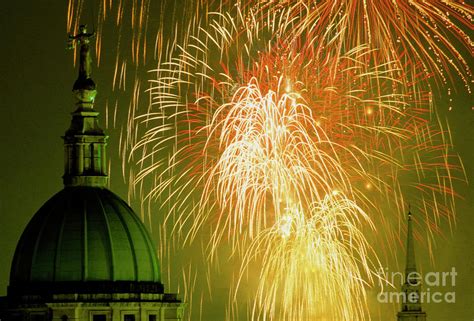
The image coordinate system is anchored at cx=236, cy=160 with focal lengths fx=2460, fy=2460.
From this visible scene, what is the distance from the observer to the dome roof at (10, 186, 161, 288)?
155750mm

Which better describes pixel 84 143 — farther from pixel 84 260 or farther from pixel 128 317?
pixel 128 317

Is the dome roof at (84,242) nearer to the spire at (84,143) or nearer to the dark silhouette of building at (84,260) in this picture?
the dark silhouette of building at (84,260)

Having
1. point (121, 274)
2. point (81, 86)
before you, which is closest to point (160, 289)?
point (121, 274)

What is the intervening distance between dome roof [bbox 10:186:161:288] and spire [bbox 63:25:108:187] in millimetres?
808

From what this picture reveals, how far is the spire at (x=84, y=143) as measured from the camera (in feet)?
518

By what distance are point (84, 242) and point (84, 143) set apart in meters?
7.03

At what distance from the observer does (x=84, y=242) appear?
15575 centimetres

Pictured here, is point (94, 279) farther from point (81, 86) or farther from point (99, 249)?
point (81, 86)

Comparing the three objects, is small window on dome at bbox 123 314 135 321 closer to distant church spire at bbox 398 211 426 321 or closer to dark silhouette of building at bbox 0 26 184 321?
dark silhouette of building at bbox 0 26 184 321

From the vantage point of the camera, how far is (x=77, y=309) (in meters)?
156

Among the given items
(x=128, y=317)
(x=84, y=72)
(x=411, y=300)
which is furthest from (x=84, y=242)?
(x=411, y=300)

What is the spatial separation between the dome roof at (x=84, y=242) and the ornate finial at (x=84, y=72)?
7490 mm

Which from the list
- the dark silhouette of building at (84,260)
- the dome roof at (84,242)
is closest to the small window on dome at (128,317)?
the dark silhouette of building at (84,260)

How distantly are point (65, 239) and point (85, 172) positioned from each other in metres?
4.82
